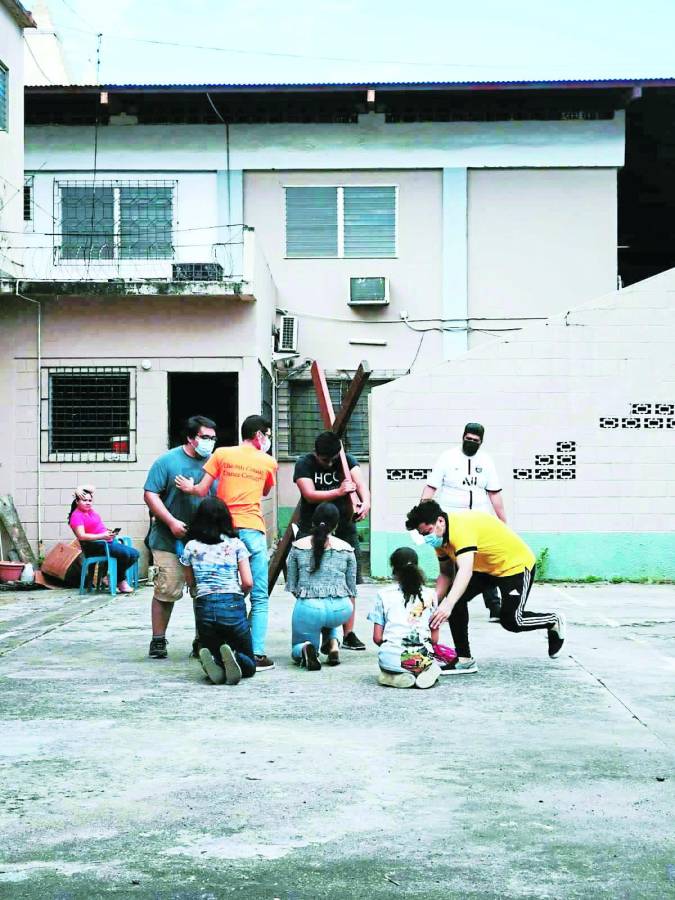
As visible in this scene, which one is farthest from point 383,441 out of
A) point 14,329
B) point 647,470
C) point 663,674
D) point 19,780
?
point 19,780

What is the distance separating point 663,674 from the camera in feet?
29.1

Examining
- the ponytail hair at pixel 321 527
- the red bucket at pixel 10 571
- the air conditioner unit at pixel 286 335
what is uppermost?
the air conditioner unit at pixel 286 335

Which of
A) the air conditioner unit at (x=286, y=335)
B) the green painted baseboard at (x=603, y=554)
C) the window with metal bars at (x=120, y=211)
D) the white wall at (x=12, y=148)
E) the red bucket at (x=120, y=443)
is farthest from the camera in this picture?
the window with metal bars at (x=120, y=211)

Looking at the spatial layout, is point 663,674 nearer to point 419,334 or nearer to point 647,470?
point 647,470

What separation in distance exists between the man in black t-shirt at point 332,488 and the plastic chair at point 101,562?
17.0ft

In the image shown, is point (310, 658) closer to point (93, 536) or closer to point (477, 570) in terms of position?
point (477, 570)

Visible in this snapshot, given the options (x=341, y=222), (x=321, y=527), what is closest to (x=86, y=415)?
(x=341, y=222)

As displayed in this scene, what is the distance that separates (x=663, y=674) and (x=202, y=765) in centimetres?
398

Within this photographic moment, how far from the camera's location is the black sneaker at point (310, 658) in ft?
29.3

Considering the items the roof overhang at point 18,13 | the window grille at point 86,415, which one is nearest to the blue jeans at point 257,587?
the window grille at point 86,415

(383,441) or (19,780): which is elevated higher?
(383,441)

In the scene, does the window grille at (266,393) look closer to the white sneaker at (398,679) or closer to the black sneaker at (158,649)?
the black sneaker at (158,649)

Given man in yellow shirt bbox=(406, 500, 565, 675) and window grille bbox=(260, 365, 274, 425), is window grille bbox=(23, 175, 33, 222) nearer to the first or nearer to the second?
window grille bbox=(260, 365, 274, 425)

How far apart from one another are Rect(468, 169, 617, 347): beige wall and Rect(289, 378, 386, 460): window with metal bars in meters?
2.28
